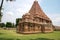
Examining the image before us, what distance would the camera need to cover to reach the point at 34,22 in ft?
118

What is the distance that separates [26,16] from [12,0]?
50.0 feet

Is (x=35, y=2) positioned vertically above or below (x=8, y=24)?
above

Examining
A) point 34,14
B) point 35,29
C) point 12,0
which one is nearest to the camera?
point 12,0

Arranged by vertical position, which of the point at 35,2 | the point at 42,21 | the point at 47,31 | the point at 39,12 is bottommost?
the point at 47,31

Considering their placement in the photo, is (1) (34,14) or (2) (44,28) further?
(1) (34,14)

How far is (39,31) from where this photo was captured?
36.2 m

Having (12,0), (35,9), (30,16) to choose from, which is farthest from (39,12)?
(12,0)

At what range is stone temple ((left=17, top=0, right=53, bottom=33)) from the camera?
114 ft

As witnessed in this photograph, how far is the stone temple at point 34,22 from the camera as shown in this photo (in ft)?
114

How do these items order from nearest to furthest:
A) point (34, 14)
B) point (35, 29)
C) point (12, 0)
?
point (12, 0)
point (35, 29)
point (34, 14)

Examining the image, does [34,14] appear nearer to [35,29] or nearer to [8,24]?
[35,29]

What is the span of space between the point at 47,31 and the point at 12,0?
18344 mm

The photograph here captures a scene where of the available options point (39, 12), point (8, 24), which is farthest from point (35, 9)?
point (8, 24)

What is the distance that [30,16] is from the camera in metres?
37.1
